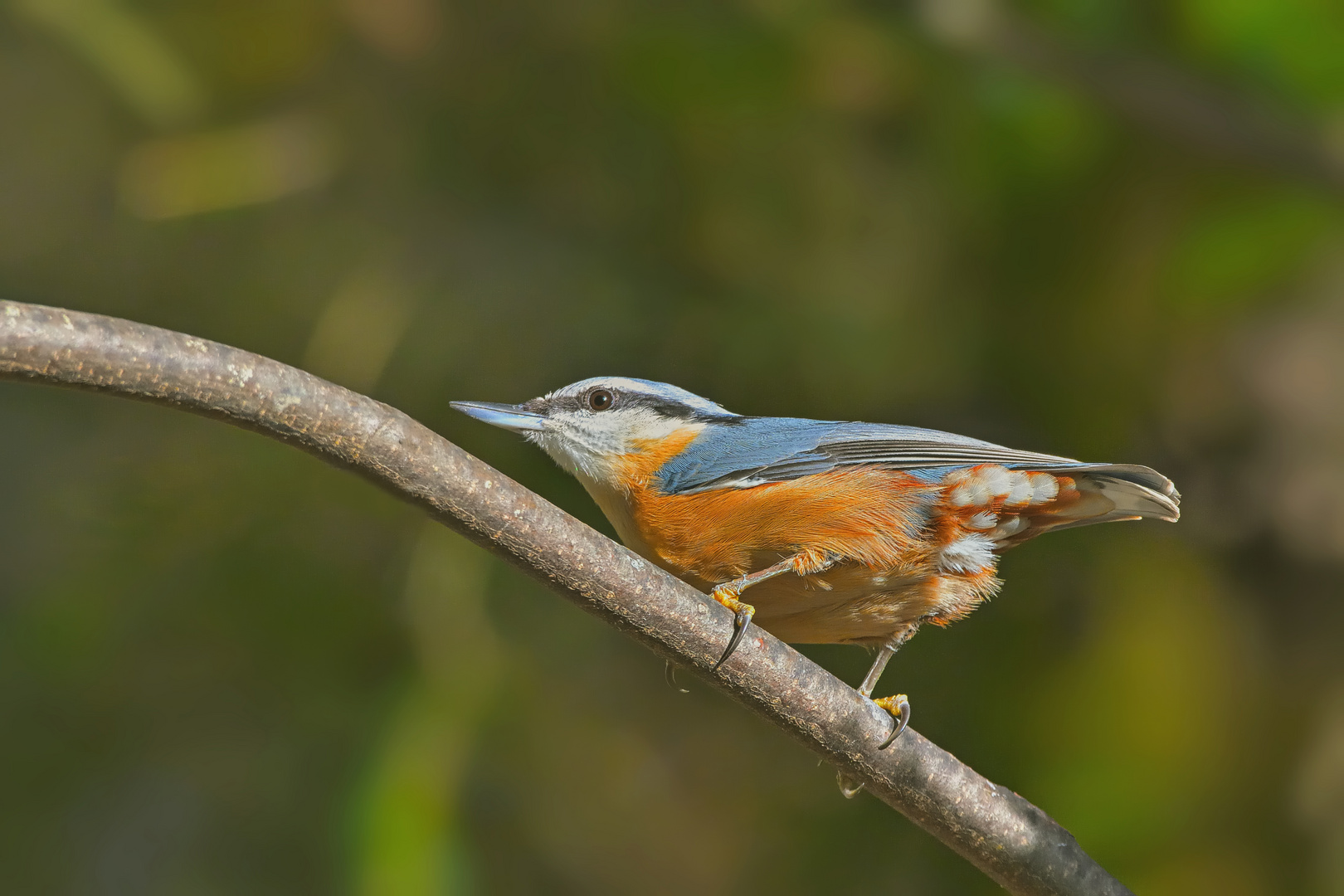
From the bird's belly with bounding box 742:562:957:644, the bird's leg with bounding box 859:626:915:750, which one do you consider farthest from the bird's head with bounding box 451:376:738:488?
the bird's leg with bounding box 859:626:915:750

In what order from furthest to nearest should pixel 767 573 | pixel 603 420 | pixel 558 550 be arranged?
pixel 603 420 → pixel 767 573 → pixel 558 550

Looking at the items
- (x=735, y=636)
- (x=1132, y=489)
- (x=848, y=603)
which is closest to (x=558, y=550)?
(x=735, y=636)

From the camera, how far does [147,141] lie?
4316mm

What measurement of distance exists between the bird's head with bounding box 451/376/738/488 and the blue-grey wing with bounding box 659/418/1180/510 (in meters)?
0.13

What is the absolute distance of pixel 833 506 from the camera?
2.48 meters

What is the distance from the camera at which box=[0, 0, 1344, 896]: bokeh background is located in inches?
140

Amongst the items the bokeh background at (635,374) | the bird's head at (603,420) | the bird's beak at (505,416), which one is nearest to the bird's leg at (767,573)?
the bird's head at (603,420)

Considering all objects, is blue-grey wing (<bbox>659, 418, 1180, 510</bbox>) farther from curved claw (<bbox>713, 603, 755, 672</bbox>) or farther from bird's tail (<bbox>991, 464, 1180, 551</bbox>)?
curved claw (<bbox>713, 603, 755, 672</bbox>)

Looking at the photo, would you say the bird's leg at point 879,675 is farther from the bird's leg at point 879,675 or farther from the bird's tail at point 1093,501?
the bird's tail at point 1093,501

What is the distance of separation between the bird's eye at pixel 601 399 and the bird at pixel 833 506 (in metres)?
0.06

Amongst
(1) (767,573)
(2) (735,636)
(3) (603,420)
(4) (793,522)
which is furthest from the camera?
(3) (603,420)

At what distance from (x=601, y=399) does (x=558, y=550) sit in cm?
131

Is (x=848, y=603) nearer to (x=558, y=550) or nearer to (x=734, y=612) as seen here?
(x=734, y=612)

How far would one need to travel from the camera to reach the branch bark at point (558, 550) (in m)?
1.37
